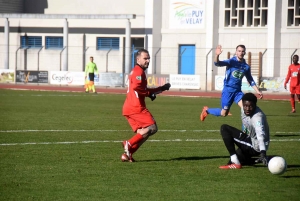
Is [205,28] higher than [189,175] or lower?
higher

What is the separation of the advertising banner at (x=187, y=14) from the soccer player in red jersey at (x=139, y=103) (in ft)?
113

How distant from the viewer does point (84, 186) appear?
888cm

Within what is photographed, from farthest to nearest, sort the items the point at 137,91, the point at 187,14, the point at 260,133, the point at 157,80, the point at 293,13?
the point at 187,14
the point at 157,80
the point at 293,13
the point at 137,91
the point at 260,133

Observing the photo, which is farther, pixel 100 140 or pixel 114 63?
pixel 114 63

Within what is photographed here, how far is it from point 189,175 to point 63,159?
2.50m

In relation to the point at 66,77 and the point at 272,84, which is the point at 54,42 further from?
the point at 272,84

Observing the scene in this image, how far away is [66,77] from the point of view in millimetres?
Answer: 44312

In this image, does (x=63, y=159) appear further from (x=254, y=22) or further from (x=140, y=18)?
(x=140, y=18)

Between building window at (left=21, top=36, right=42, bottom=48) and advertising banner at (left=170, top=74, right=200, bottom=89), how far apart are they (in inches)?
535

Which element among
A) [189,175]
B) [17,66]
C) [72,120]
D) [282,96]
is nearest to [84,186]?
[189,175]

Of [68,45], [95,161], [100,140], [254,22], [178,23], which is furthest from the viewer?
[68,45]

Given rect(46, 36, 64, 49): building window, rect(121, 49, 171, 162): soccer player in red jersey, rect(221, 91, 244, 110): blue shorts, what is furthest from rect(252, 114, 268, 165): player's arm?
rect(46, 36, 64, 49): building window

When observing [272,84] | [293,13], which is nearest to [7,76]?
[272,84]

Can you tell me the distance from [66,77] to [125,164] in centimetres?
3394
